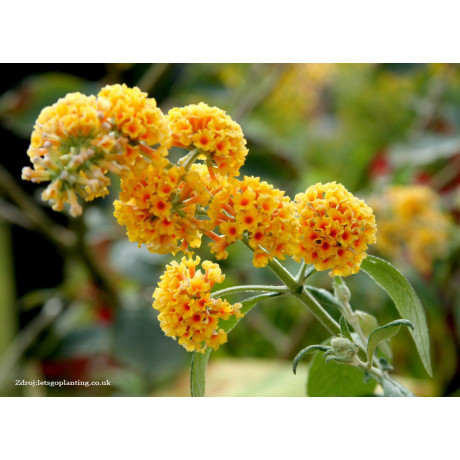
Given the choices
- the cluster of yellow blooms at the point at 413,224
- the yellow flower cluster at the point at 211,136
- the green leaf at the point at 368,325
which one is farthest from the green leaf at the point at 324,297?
the cluster of yellow blooms at the point at 413,224

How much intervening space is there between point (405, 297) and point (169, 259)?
0.74m

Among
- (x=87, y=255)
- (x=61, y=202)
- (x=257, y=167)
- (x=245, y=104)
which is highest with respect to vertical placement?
(x=61, y=202)

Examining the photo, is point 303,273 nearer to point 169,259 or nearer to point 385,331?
point 385,331

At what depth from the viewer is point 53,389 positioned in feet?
3.46

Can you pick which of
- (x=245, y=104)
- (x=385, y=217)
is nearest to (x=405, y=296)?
(x=385, y=217)

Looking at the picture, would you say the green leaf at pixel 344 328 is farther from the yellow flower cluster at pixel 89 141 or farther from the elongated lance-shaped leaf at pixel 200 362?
the yellow flower cluster at pixel 89 141

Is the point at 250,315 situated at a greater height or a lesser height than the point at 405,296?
lesser

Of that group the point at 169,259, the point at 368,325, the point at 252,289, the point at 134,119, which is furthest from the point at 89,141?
the point at 169,259

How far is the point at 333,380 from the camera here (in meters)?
0.53

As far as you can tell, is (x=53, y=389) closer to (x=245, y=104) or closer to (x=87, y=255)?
(x=87, y=255)

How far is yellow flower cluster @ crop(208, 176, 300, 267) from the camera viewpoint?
379mm

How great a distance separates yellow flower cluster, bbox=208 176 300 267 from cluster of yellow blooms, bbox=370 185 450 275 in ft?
2.37

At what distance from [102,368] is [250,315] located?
1.08ft

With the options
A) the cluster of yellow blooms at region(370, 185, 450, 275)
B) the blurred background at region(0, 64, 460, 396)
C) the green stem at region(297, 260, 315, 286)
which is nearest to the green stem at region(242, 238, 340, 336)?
the green stem at region(297, 260, 315, 286)
